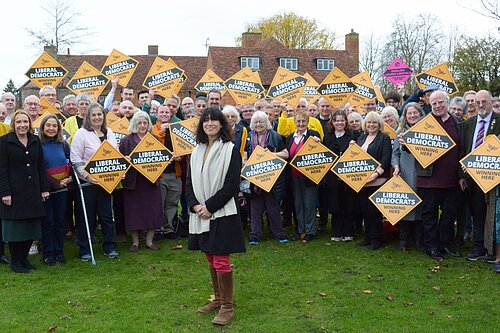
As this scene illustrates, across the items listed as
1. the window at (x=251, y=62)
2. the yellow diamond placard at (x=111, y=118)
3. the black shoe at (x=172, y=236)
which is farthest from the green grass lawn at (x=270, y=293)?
the window at (x=251, y=62)

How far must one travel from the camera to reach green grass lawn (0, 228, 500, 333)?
5.74 metres

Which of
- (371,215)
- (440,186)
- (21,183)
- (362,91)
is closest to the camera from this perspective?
(21,183)

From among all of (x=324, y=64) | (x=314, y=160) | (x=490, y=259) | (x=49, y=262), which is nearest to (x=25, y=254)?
(x=49, y=262)

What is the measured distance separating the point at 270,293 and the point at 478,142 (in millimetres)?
3855

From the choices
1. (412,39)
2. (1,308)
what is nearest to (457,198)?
(1,308)

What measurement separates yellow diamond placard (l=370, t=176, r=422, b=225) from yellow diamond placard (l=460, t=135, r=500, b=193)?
95 cm

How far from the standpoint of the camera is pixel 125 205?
8.88 metres

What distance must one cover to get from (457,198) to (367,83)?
395cm

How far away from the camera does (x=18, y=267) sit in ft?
25.8

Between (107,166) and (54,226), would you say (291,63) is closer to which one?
(107,166)

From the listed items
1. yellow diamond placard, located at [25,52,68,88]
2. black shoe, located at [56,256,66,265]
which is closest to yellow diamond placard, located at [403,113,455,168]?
black shoe, located at [56,256,66,265]

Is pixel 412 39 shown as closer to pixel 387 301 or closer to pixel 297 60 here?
pixel 297 60

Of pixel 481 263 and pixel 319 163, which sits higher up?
pixel 319 163

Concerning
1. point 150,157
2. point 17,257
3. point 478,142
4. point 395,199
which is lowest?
point 17,257
